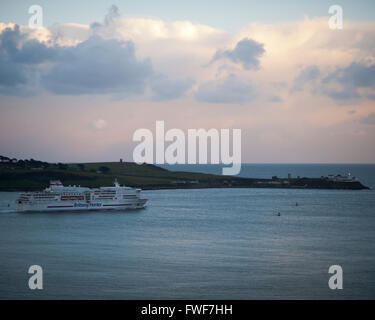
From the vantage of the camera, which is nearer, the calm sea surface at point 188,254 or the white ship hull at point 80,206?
the calm sea surface at point 188,254

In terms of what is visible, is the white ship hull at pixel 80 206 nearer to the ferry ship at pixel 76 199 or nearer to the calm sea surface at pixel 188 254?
the ferry ship at pixel 76 199

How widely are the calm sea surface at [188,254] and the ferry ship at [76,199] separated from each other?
266cm

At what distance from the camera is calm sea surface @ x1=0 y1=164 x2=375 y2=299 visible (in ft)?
82.3

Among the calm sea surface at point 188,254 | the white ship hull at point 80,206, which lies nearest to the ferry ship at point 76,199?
the white ship hull at point 80,206

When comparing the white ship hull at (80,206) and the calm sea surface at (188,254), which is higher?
the white ship hull at (80,206)

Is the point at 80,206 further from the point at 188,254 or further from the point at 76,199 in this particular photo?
the point at 188,254

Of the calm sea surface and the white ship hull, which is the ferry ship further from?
the calm sea surface

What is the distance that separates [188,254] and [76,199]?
3426 cm

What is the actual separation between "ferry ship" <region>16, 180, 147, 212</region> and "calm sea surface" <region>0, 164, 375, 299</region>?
2.66 m

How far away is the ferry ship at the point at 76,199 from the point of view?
62772 mm

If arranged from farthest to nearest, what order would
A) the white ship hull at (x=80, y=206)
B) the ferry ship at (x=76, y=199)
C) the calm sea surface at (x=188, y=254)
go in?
the ferry ship at (x=76, y=199) → the white ship hull at (x=80, y=206) → the calm sea surface at (x=188, y=254)

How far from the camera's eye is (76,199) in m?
65.2

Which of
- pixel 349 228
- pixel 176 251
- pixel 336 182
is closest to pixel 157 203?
pixel 349 228

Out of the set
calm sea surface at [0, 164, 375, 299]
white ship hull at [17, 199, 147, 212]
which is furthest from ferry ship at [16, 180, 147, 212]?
calm sea surface at [0, 164, 375, 299]
